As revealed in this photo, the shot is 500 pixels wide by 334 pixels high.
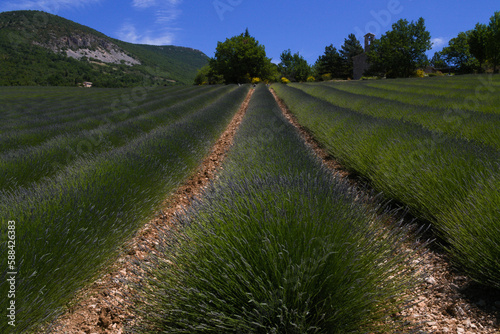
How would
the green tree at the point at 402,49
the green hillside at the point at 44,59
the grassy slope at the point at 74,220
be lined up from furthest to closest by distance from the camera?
the green tree at the point at 402,49, the green hillside at the point at 44,59, the grassy slope at the point at 74,220

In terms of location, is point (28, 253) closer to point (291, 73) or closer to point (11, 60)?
point (11, 60)

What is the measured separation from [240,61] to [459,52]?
2381 inches

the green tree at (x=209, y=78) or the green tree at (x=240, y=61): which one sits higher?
the green tree at (x=240, y=61)

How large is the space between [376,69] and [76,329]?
61.8 meters

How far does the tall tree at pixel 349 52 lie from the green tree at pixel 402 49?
1706 centimetres

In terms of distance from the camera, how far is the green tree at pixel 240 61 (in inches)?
2039

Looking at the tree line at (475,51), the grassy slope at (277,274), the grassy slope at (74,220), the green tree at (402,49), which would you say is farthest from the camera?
the green tree at (402,49)

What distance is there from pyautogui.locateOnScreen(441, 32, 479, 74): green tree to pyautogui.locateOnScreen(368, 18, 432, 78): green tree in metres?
23.7

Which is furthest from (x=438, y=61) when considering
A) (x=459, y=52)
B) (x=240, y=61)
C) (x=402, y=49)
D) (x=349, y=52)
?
(x=240, y=61)

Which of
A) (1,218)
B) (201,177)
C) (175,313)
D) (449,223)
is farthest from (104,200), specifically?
(449,223)

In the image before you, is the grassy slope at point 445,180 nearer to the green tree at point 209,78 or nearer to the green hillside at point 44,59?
the green hillside at point 44,59

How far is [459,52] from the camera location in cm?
7069

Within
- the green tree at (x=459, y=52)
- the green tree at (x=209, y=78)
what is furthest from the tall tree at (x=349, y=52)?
the green tree at (x=209, y=78)

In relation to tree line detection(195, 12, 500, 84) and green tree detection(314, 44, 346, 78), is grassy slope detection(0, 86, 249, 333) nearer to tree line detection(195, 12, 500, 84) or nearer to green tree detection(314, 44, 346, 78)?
tree line detection(195, 12, 500, 84)
